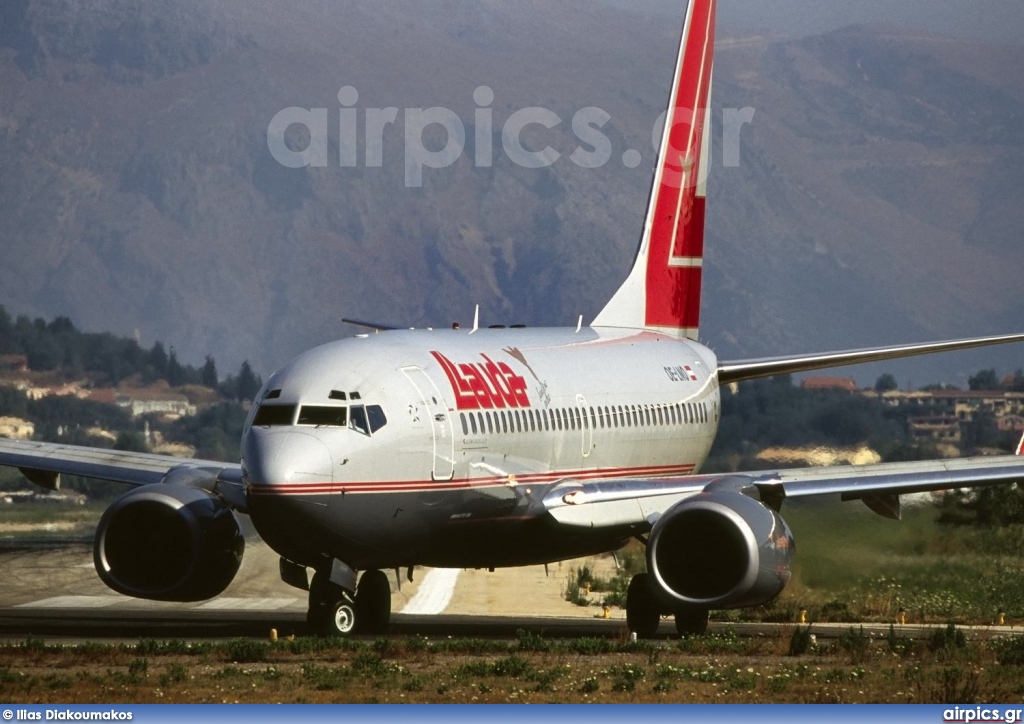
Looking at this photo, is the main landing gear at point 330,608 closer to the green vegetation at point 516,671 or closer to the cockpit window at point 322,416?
the green vegetation at point 516,671

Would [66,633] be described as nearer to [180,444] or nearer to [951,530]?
[951,530]

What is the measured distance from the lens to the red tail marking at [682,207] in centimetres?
3691

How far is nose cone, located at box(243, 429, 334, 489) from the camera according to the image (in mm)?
22703

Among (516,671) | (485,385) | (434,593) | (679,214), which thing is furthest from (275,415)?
(434,593)

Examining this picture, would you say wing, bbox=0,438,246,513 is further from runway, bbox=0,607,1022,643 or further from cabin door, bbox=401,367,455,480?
cabin door, bbox=401,367,455,480

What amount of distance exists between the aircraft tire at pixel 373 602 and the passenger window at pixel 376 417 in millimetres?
3765

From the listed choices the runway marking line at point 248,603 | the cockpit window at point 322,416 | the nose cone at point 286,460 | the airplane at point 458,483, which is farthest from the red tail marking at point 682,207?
the nose cone at point 286,460

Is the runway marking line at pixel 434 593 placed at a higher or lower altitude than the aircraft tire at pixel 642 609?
lower

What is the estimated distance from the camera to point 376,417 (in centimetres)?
2400

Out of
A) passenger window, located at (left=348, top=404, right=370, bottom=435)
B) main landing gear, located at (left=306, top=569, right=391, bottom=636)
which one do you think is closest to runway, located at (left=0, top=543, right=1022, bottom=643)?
main landing gear, located at (left=306, top=569, right=391, bottom=636)

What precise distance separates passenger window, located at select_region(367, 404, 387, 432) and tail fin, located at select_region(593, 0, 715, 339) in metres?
12.2

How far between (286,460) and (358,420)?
1341mm

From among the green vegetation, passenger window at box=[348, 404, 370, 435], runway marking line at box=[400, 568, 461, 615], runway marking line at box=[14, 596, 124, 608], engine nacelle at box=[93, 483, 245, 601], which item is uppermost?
passenger window at box=[348, 404, 370, 435]

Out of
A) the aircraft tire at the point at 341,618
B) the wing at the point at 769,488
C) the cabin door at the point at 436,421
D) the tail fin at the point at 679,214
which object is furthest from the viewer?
the tail fin at the point at 679,214
